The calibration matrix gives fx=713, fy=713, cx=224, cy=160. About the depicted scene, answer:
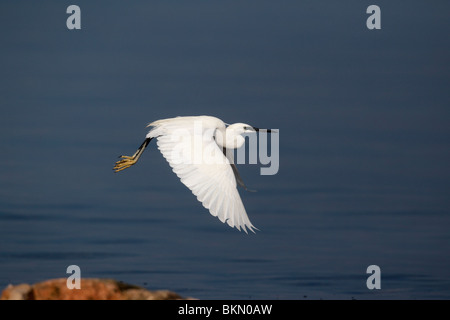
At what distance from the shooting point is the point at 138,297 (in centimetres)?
472

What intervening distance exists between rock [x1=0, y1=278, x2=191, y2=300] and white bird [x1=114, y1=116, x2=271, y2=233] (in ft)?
3.04

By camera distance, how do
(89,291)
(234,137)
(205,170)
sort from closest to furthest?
(89,291)
(205,170)
(234,137)

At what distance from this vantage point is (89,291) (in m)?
4.71

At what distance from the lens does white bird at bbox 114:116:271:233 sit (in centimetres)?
549

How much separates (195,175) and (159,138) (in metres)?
0.63

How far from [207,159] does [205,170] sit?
13 centimetres

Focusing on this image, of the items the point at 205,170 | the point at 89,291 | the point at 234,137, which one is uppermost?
the point at 234,137

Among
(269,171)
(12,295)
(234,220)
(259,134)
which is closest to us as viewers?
(12,295)

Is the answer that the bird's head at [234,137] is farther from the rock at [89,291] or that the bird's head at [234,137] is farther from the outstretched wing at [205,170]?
the rock at [89,291]

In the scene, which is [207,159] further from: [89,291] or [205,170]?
[89,291]

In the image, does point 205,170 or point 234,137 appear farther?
point 234,137

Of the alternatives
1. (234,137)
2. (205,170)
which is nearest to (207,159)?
(205,170)
